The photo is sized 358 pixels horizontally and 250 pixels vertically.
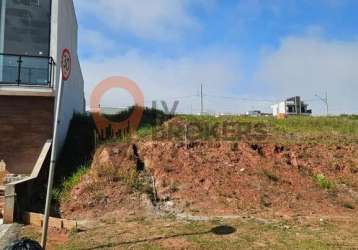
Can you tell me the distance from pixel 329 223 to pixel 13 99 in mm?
8644

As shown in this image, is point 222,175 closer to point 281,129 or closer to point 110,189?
point 110,189

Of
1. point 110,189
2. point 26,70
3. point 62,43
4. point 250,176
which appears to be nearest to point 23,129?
point 26,70

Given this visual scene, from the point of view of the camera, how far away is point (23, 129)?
11.5m

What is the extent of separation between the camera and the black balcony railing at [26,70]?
1188 cm

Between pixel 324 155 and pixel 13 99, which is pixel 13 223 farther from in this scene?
pixel 324 155

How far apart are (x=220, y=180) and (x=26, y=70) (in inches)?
252

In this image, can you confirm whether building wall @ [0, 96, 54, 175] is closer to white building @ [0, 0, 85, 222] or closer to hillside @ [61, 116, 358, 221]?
white building @ [0, 0, 85, 222]

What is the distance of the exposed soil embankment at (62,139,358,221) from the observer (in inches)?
381

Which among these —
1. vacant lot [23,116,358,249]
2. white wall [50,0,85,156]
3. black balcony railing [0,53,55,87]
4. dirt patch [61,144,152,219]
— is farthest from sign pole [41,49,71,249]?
black balcony railing [0,53,55,87]

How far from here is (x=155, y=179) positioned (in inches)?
427

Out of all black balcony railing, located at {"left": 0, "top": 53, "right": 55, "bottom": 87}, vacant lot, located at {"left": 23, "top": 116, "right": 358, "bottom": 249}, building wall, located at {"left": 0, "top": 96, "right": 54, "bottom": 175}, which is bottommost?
vacant lot, located at {"left": 23, "top": 116, "right": 358, "bottom": 249}

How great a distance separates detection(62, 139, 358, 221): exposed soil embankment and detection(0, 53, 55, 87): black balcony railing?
2703 millimetres

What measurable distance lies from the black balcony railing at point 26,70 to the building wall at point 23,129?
0.63 m

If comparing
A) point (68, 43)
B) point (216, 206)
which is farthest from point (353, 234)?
point (68, 43)
